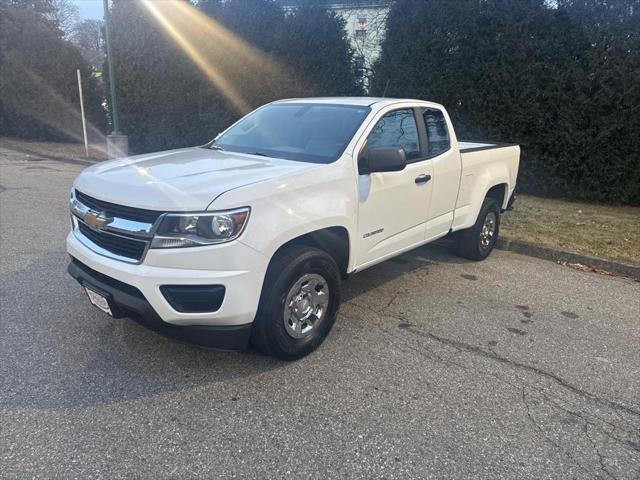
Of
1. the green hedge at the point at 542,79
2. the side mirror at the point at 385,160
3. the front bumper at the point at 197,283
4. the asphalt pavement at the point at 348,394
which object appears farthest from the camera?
the green hedge at the point at 542,79

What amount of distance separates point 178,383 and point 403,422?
1423 millimetres

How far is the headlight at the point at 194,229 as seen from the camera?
2.89 metres

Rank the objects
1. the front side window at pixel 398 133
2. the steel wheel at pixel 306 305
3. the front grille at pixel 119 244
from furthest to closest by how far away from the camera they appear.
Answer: the front side window at pixel 398 133 → the steel wheel at pixel 306 305 → the front grille at pixel 119 244

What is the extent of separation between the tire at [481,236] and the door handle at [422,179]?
4.55ft

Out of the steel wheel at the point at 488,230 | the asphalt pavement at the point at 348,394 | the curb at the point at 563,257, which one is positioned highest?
the steel wheel at the point at 488,230

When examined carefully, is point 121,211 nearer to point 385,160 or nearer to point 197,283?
point 197,283

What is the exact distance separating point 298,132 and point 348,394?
2233 millimetres

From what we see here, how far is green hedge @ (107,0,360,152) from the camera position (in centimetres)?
1156

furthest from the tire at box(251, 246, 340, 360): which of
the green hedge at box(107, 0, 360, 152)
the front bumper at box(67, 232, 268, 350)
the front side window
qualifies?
the green hedge at box(107, 0, 360, 152)

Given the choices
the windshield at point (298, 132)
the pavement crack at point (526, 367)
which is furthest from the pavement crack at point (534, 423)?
the windshield at point (298, 132)

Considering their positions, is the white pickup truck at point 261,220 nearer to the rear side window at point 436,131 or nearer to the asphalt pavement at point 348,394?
the rear side window at point 436,131

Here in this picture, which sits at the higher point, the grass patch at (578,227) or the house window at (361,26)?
the house window at (361,26)

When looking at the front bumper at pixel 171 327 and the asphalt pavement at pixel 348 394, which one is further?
the front bumper at pixel 171 327

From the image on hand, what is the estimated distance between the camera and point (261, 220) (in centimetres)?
303
